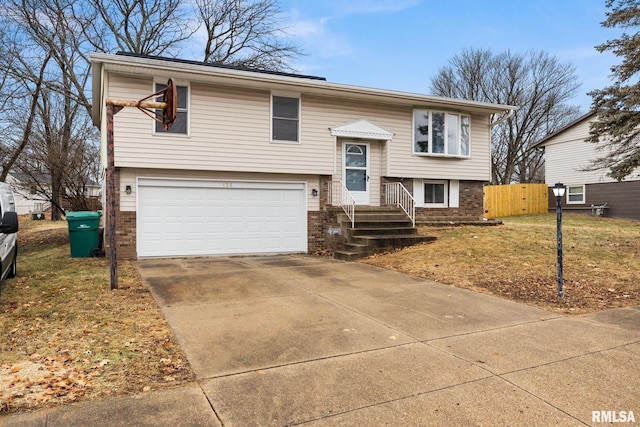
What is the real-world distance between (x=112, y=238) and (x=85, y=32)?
17520 mm

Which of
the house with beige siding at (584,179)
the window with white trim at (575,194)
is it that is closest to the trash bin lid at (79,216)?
the house with beige siding at (584,179)

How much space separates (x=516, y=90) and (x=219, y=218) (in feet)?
102

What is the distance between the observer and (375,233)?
11703 mm

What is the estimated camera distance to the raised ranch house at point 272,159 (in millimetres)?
10648

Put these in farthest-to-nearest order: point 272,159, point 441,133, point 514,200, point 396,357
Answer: point 514,200 < point 441,133 < point 272,159 < point 396,357

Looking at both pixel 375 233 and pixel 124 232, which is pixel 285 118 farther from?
pixel 124 232

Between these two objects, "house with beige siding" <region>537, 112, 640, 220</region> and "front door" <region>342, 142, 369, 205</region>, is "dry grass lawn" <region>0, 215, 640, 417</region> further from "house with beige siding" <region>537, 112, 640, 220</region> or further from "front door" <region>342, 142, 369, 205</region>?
"house with beige siding" <region>537, 112, 640, 220</region>

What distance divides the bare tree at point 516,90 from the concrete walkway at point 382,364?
3127 cm

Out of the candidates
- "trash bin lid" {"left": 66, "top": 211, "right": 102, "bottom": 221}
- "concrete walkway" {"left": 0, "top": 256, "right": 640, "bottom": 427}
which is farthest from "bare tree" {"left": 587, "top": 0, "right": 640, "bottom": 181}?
"trash bin lid" {"left": 66, "top": 211, "right": 102, "bottom": 221}

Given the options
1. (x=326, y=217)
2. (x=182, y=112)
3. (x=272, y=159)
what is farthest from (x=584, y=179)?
(x=182, y=112)

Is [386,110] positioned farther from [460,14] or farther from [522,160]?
[522,160]

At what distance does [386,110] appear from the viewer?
1341cm

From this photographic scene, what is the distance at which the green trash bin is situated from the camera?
1082 centimetres

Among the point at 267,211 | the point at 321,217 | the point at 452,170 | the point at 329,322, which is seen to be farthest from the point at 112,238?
the point at 452,170
